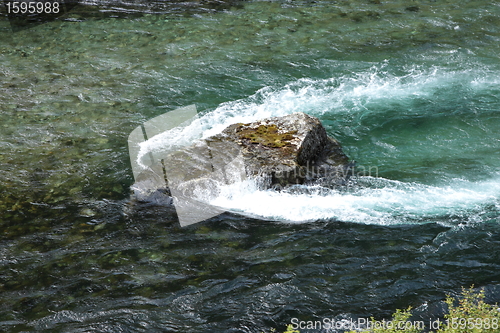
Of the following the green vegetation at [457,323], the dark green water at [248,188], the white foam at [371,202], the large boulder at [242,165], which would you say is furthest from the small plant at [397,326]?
the large boulder at [242,165]

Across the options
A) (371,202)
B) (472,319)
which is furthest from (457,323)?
(371,202)

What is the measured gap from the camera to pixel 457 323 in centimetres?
447

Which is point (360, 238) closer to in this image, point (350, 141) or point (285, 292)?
point (285, 292)

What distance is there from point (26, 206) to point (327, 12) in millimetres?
10946

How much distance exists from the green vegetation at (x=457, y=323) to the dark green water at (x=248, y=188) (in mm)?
263

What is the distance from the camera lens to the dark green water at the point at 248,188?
216 inches

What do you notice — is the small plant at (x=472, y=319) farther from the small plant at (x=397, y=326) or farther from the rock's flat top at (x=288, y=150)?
the rock's flat top at (x=288, y=150)

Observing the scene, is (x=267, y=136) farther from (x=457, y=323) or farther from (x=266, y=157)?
(x=457, y=323)

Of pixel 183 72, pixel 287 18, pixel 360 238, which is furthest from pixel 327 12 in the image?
pixel 360 238

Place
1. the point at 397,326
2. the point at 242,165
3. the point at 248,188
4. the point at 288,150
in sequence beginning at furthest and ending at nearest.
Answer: the point at 288,150 < the point at 242,165 < the point at 248,188 < the point at 397,326

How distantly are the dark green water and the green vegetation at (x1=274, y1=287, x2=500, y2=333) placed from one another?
0.86 ft

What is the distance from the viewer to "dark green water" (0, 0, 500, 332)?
5.49 meters

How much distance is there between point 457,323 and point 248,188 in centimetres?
364

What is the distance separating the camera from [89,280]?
5805 mm
